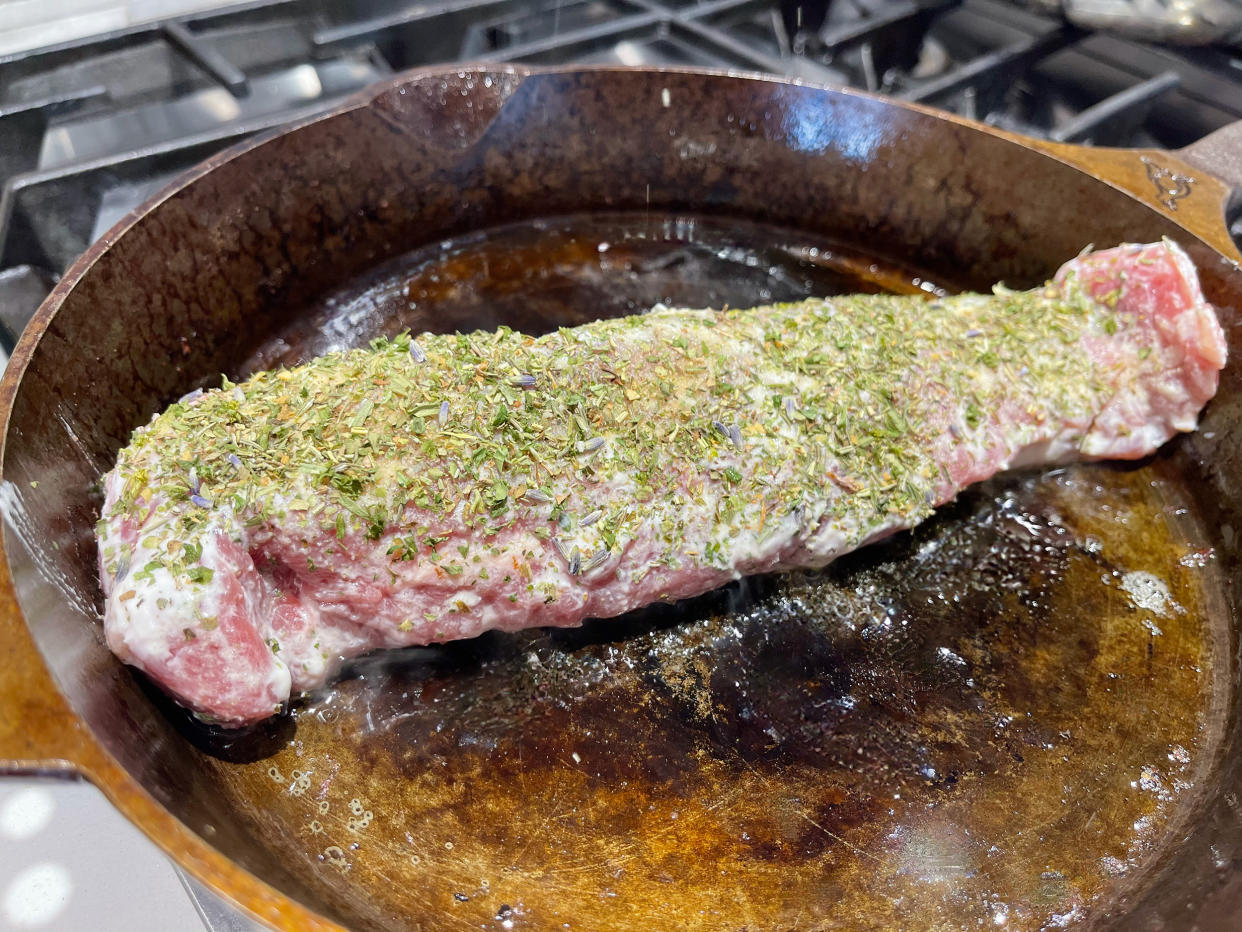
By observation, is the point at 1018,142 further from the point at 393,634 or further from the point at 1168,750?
the point at 393,634

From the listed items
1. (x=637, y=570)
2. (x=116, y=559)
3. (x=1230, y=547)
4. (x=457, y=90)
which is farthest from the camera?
(x=457, y=90)

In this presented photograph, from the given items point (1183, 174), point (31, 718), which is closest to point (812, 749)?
point (31, 718)

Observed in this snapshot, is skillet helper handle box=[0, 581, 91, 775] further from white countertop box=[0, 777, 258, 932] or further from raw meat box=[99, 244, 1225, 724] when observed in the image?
white countertop box=[0, 777, 258, 932]

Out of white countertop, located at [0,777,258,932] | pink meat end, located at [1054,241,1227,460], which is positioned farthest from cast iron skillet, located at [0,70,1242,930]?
white countertop, located at [0,777,258,932]

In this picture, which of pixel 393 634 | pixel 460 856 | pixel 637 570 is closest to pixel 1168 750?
pixel 637 570

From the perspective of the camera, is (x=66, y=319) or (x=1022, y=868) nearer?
(x=1022, y=868)
